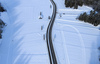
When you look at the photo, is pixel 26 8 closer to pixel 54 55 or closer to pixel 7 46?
pixel 7 46

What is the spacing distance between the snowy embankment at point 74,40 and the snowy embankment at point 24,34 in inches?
113

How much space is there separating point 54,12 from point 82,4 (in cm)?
1024

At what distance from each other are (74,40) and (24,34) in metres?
11.0

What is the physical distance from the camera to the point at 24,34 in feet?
67.0

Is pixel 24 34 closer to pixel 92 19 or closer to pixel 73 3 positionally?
pixel 92 19

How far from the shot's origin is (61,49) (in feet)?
58.0

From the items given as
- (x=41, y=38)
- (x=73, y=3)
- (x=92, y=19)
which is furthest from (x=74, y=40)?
(x=73, y=3)

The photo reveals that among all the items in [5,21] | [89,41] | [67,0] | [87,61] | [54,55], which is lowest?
[87,61]

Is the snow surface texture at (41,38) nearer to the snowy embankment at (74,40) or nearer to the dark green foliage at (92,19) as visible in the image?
the snowy embankment at (74,40)

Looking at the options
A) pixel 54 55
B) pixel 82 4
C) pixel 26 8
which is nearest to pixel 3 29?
pixel 26 8

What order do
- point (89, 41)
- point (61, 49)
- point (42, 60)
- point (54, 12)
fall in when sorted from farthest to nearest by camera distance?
1. point (54, 12)
2. point (89, 41)
3. point (61, 49)
4. point (42, 60)

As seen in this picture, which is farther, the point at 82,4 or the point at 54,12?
the point at 82,4

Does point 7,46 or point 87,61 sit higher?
point 7,46

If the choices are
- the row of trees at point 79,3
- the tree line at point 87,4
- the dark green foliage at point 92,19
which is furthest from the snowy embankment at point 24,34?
the dark green foliage at point 92,19
